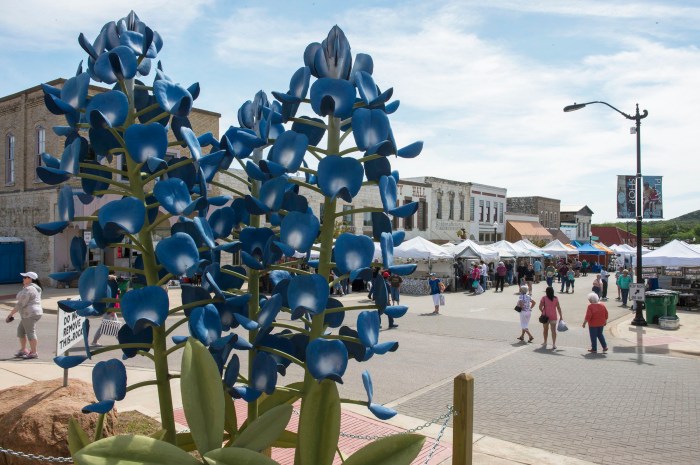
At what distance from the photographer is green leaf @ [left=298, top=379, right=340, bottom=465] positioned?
159cm

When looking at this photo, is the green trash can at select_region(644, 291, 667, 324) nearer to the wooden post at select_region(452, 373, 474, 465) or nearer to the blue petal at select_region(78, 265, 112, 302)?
the wooden post at select_region(452, 373, 474, 465)

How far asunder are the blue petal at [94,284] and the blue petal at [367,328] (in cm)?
80

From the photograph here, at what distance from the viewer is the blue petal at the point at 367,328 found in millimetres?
1719

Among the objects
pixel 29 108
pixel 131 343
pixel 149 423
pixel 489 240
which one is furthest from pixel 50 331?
pixel 489 240

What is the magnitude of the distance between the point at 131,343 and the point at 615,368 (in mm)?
11747

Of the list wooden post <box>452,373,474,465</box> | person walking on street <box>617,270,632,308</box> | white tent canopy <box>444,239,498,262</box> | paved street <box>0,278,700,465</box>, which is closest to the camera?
wooden post <box>452,373,474,465</box>

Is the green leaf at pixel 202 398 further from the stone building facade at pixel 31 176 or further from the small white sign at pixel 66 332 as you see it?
the stone building facade at pixel 31 176

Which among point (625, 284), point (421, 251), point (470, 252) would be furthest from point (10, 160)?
point (625, 284)

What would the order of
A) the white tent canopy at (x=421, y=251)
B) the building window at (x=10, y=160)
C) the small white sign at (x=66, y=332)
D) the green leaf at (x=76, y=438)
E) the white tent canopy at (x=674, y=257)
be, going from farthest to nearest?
the building window at (x=10, y=160), the white tent canopy at (x=421, y=251), the white tent canopy at (x=674, y=257), the small white sign at (x=66, y=332), the green leaf at (x=76, y=438)

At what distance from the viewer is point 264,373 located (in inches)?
72.5

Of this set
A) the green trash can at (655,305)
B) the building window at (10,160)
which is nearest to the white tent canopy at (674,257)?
the green trash can at (655,305)

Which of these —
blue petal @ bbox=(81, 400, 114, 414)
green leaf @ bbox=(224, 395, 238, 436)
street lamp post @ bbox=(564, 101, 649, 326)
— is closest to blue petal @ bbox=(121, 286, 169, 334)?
blue petal @ bbox=(81, 400, 114, 414)

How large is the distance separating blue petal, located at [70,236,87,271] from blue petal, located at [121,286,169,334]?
0.41 meters

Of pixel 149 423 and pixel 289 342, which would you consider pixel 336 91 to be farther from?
pixel 149 423
